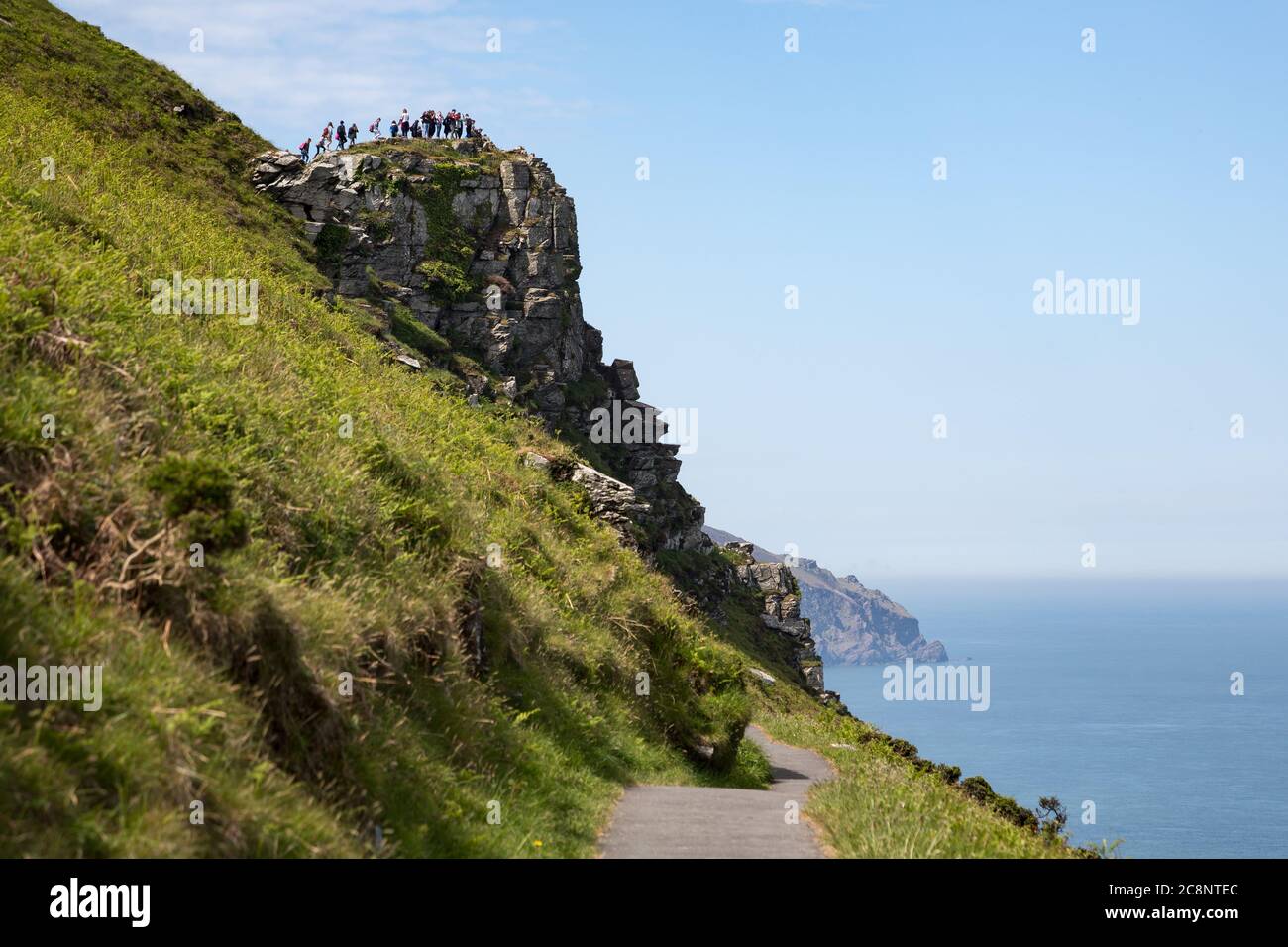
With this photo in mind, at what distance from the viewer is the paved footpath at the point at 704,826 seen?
1116cm

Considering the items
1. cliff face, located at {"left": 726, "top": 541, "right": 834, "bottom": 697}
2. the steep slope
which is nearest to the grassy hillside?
the steep slope

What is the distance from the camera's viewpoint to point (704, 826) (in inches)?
491

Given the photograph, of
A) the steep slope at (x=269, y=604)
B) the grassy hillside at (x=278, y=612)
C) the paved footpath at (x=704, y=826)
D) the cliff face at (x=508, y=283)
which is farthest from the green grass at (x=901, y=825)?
the cliff face at (x=508, y=283)

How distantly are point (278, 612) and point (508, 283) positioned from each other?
79.5 m

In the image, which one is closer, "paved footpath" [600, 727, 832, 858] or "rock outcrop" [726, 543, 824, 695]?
"paved footpath" [600, 727, 832, 858]

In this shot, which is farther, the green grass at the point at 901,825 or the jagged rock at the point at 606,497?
the jagged rock at the point at 606,497

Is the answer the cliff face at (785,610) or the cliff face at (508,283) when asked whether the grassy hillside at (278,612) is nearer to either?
the cliff face at (508,283)

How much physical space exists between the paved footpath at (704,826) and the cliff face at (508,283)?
180 ft

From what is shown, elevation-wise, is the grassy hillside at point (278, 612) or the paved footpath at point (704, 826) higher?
the grassy hillside at point (278, 612)

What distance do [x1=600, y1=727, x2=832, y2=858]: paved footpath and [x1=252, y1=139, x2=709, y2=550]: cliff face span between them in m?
54.9

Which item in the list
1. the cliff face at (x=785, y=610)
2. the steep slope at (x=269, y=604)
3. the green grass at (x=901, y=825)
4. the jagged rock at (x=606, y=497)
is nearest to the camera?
the steep slope at (x=269, y=604)

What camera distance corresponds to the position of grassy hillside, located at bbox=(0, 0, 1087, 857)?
6926mm

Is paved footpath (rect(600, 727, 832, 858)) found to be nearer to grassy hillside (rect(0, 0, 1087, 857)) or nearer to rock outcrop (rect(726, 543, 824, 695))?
grassy hillside (rect(0, 0, 1087, 857))

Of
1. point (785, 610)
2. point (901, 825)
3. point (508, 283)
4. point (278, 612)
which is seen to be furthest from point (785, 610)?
point (278, 612)
